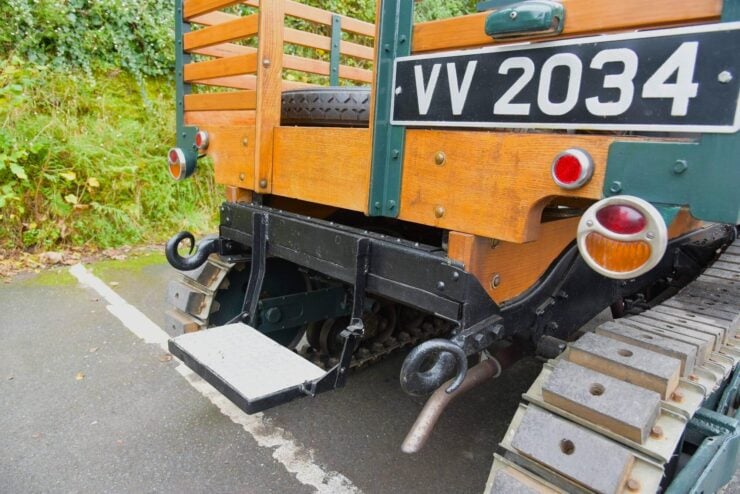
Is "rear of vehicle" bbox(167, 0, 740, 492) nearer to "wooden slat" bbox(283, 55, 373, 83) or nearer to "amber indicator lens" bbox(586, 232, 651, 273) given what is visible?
"amber indicator lens" bbox(586, 232, 651, 273)

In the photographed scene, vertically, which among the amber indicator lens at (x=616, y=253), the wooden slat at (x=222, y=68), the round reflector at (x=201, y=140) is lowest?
the amber indicator lens at (x=616, y=253)

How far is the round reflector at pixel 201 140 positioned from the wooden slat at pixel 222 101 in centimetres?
12

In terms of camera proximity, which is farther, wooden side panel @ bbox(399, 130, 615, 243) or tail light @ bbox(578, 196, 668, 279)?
wooden side panel @ bbox(399, 130, 615, 243)

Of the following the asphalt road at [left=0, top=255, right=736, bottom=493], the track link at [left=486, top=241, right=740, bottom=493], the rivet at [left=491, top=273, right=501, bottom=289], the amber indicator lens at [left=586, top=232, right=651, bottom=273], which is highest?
the amber indicator lens at [left=586, top=232, right=651, bottom=273]

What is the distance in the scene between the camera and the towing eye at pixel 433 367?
1.61m

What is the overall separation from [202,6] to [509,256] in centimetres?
194

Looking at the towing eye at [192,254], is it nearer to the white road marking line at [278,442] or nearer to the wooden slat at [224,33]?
the white road marking line at [278,442]

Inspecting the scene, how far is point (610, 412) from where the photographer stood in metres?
1.43

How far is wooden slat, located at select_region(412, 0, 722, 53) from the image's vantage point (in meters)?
1.27

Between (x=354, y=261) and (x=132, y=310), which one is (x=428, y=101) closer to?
(x=354, y=261)

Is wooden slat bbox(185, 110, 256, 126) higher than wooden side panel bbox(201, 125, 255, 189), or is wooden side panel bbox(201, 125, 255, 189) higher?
wooden slat bbox(185, 110, 256, 126)

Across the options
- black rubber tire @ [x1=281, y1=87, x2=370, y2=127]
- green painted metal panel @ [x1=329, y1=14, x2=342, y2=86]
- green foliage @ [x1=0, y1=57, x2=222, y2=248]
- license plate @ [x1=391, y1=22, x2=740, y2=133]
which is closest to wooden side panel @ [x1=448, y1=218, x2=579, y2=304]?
license plate @ [x1=391, y1=22, x2=740, y2=133]

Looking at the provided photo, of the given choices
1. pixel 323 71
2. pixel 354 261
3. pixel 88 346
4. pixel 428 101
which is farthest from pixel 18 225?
pixel 428 101

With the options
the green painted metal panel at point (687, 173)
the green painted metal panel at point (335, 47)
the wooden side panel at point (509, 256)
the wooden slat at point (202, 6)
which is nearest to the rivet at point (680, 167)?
the green painted metal panel at point (687, 173)
